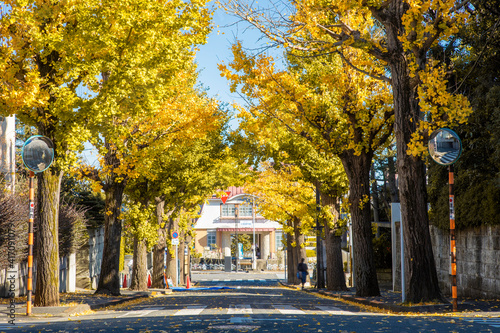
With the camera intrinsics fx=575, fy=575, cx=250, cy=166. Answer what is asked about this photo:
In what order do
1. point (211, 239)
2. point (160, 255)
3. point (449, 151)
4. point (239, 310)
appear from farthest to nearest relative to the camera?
point (211, 239) → point (160, 255) → point (239, 310) → point (449, 151)

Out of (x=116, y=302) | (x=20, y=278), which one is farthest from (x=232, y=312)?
(x=20, y=278)

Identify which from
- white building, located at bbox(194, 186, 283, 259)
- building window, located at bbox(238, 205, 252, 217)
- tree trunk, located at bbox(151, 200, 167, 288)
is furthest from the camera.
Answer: building window, located at bbox(238, 205, 252, 217)

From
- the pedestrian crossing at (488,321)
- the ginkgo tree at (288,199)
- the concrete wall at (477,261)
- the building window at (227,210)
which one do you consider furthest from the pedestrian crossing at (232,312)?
the building window at (227,210)

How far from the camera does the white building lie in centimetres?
6888

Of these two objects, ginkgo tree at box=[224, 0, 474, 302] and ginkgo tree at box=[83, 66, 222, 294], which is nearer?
Result: ginkgo tree at box=[224, 0, 474, 302]

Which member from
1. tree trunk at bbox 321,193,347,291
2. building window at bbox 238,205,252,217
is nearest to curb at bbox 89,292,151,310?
tree trunk at bbox 321,193,347,291

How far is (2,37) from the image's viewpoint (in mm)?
12758

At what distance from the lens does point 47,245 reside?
1292 cm

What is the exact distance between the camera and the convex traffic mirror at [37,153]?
38.4 feet

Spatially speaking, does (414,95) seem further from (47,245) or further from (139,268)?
(139,268)

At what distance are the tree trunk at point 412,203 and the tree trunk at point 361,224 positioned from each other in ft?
15.5

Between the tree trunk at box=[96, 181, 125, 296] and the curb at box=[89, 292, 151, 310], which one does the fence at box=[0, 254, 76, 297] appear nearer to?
the curb at box=[89, 292, 151, 310]

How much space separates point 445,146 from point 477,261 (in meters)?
6.05

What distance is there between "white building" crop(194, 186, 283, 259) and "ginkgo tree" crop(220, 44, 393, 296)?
164 feet
